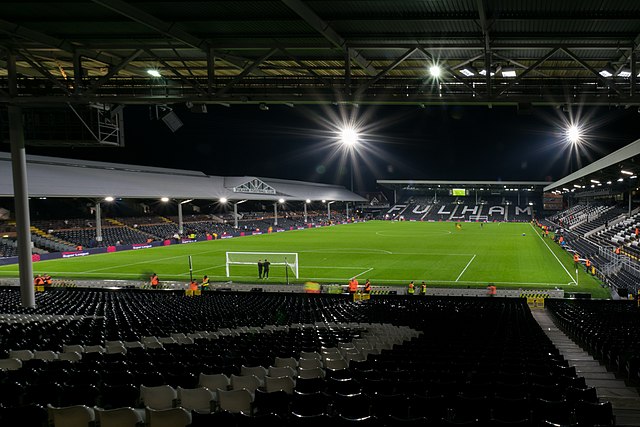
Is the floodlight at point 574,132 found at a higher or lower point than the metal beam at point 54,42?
higher

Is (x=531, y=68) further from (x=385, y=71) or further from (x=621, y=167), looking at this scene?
(x=621, y=167)

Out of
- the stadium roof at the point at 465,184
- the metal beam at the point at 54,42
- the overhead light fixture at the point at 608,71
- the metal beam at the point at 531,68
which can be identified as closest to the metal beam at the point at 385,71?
the metal beam at the point at 531,68

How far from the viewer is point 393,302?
2184cm

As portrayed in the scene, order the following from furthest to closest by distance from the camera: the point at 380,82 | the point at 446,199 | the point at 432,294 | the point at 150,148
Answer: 1. the point at 446,199
2. the point at 150,148
3. the point at 432,294
4. the point at 380,82

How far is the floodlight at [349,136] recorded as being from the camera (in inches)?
4063

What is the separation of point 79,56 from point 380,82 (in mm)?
9254

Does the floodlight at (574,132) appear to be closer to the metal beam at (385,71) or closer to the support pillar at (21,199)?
the metal beam at (385,71)

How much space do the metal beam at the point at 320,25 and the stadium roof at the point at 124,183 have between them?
36.3m

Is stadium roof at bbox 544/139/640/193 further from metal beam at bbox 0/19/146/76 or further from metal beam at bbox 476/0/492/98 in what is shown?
metal beam at bbox 0/19/146/76

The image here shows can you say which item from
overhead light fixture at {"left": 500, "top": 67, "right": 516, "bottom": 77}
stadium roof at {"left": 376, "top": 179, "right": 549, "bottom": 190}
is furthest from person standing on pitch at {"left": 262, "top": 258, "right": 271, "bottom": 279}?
stadium roof at {"left": 376, "top": 179, "right": 549, "bottom": 190}

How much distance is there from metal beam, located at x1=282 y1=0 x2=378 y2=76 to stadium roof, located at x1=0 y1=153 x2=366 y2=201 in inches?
1429

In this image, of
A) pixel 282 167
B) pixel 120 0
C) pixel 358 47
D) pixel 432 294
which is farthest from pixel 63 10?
pixel 282 167

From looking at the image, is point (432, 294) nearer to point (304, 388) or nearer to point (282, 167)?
point (304, 388)

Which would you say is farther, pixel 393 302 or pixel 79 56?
pixel 393 302
